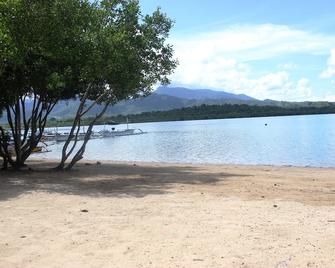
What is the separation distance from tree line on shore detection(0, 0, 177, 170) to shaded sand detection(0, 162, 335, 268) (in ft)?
13.8

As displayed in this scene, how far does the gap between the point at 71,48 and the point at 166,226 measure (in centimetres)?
991

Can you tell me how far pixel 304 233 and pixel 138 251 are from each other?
2.78 meters

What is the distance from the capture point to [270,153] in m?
43.5

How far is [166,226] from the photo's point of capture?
29.1 feet

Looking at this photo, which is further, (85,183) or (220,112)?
(220,112)

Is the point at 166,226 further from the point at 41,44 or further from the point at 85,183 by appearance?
the point at 41,44

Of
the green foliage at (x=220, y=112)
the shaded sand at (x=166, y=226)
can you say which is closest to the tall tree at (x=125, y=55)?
the shaded sand at (x=166, y=226)

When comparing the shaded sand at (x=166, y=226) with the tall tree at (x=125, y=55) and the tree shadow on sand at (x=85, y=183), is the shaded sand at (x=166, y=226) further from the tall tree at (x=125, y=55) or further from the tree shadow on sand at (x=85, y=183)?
the tall tree at (x=125, y=55)

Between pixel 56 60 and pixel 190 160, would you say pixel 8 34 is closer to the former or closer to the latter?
pixel 56 60

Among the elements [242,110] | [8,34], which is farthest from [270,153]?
[242,110]

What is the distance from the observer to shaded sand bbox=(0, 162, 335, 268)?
22.7 feet

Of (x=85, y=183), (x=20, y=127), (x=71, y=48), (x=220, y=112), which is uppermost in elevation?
(x=71, y=48)

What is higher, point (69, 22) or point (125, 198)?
point (69, 22)

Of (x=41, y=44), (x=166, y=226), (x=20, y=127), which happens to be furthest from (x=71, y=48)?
(x=166, y=226)
